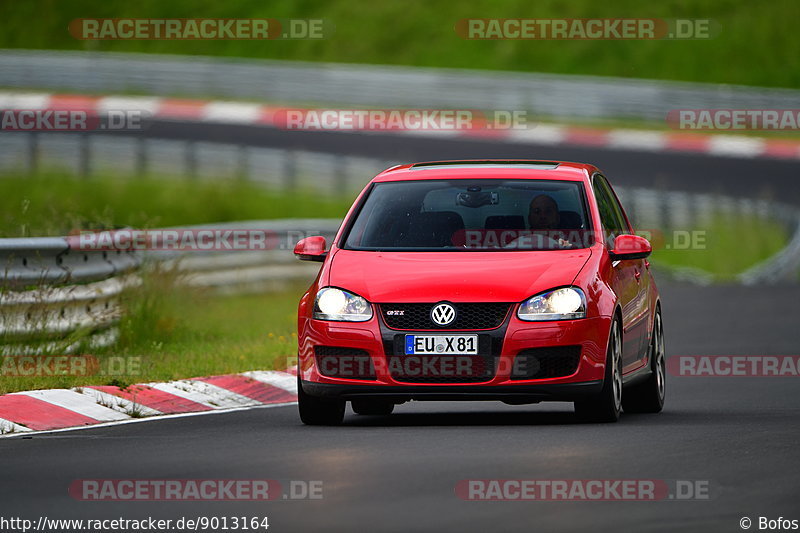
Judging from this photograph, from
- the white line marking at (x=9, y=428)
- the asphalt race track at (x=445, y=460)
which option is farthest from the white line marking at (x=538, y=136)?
the white line marking at (x=9, y=428)

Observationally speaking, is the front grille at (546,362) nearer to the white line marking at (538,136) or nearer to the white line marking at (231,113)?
the white line marking at (538,136)

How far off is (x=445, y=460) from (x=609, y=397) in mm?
2038

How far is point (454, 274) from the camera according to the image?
36.5 feet

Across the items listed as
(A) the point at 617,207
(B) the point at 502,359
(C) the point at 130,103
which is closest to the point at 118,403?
(B) the point at 502,359

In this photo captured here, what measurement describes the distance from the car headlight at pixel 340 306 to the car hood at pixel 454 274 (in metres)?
0.04

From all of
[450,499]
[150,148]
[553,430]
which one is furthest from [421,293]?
[150,148]

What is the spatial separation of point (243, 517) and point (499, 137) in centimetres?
3175

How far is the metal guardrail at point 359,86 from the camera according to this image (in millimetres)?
40156

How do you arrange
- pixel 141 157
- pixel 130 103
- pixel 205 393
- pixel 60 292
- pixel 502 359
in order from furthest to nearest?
pixel 130 103, pixel 141 157, pixel 60 292, pixel 205 393, pixel 502 359

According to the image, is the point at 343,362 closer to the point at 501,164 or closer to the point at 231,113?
the point at 501,164

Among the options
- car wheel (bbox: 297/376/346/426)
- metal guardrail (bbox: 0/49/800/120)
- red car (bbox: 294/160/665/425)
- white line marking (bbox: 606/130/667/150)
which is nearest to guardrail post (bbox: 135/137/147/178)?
metal guardrail (bbox: 0/49/800/120)

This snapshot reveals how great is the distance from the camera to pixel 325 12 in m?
53.2

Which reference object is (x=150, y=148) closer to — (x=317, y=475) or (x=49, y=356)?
(x=49, y=356)

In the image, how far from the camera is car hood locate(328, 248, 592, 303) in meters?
11.0
